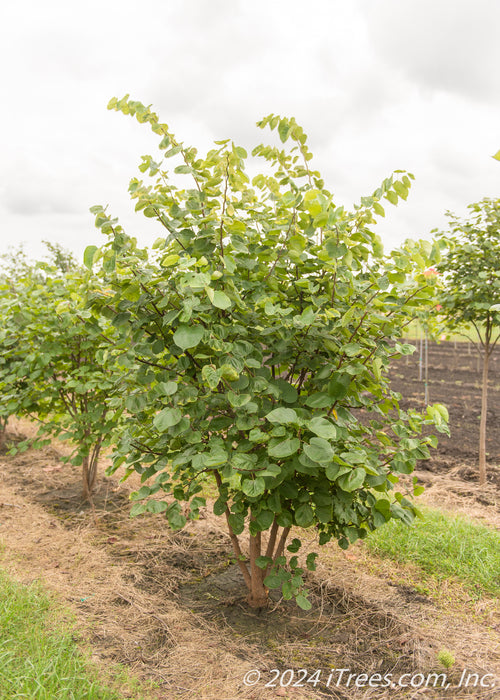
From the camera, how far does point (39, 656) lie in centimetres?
206

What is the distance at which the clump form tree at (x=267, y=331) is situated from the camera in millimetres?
1761

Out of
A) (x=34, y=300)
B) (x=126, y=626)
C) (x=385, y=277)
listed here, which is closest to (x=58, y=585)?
(x=126, y=626)

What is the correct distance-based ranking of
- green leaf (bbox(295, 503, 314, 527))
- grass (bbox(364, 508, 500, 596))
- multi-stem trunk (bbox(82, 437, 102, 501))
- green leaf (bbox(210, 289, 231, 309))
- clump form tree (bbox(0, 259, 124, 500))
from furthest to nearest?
multi-stem trunk (bbox(82, 437, 102, 501)), clump form tree (bbox(0, 259, 124, 500)), grass (bbox(364, 508, 500, 596)), green leaf (bbox(295, 503, 314, 527)), green leaf (bbox(210, 289, 231, 309))

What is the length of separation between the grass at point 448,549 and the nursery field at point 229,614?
0.06m

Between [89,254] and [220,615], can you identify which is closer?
[89,254]

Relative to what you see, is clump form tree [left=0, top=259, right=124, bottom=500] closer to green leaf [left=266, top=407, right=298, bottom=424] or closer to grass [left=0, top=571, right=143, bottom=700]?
grass [left=0, top=571, right=143, bottom=700]

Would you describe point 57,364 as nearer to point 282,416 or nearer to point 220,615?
point 220,615

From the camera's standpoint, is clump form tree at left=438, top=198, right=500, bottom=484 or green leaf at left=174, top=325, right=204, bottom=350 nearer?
green leaf at left=174, top=325, right=204, bottom=350

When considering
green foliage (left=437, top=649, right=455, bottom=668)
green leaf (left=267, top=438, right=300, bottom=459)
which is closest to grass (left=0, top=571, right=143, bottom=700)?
green leaf (left=267, top=438, right=300, bottom=459)

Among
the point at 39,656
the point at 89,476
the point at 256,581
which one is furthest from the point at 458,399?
the point at 39,656

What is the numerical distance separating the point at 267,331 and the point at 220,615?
1.70 metres

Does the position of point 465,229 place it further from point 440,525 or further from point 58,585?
A: point 58,585

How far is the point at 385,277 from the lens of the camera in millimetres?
1784

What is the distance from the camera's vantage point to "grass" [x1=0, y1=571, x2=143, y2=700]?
1.89 meters
